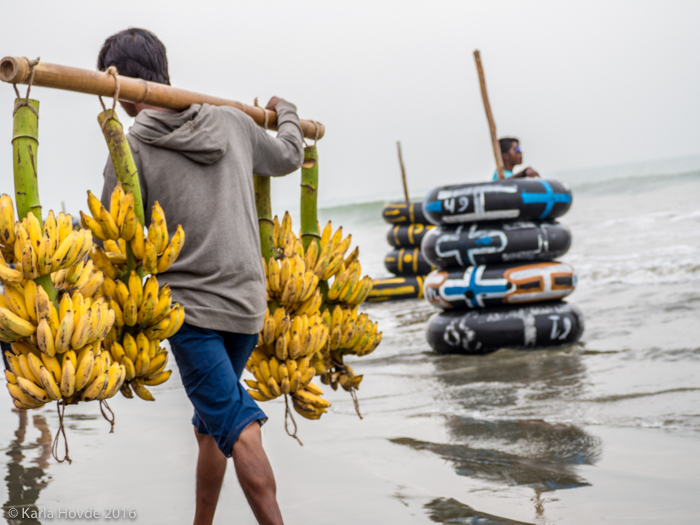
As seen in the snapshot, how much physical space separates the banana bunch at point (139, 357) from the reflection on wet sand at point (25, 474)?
1152 millimetres

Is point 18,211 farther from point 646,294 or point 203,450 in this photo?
point 646,294

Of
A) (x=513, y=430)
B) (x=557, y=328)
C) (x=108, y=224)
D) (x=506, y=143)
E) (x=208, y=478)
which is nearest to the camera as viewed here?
(x=108, y=224)

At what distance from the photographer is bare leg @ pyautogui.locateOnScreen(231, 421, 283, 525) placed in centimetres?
187

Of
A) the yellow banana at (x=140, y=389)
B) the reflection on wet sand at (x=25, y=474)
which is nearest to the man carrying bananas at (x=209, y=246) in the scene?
the yellow banana at (x=140, y=389)

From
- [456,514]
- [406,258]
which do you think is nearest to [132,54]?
[456,514]

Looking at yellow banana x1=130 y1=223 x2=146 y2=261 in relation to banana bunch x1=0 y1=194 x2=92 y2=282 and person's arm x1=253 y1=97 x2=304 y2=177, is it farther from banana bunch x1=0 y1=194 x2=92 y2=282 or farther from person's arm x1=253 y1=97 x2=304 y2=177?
person's arm x1=253 y1=97 x2=304 y2=177

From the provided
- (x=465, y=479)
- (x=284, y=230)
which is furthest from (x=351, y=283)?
(x=465, y=479)

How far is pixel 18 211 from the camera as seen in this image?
170cm

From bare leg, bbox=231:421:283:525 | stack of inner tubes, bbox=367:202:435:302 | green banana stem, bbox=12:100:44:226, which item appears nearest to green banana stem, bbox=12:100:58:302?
green banana stem, bbox=12:100:44:226

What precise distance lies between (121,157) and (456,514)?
170 cm

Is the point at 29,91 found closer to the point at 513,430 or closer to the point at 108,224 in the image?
the point at 108,224

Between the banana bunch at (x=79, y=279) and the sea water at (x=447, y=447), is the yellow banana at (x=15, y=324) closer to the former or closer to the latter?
the banana bunch at (x=79, y=279)

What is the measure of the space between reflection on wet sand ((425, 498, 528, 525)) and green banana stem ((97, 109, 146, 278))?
149cm

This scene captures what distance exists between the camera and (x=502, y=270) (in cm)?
580
